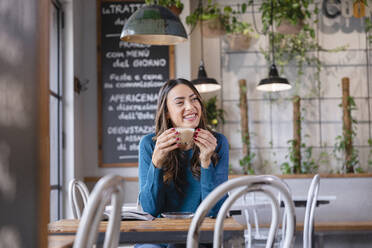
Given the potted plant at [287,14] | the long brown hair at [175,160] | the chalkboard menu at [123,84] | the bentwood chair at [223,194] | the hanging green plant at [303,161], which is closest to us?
the bentwood chair at [223,194]

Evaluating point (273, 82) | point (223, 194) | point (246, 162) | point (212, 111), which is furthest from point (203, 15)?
point (223, 194)

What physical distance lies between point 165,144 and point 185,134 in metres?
0.10

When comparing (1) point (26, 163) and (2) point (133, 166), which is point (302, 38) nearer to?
(2) point (133, 166)

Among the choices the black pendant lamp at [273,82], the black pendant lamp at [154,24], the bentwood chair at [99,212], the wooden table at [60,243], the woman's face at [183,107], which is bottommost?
the wooden table at [60,243]

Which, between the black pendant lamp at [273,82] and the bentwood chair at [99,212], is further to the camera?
the black pendant lamp at [273,82]

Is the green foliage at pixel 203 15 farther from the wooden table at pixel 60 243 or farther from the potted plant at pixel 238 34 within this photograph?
the wooden table at pixel 60 243

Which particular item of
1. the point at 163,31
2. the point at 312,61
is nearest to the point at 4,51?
the point at 163,31

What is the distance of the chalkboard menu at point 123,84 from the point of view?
484 centimetres

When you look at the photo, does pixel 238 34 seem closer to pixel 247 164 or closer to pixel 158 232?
pixel 247 164

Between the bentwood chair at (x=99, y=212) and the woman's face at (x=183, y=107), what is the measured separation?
1243 mm

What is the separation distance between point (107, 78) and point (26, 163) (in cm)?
454

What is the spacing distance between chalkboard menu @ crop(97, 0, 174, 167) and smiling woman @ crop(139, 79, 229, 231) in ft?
8.26

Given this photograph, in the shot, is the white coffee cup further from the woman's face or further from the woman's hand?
the woman's face

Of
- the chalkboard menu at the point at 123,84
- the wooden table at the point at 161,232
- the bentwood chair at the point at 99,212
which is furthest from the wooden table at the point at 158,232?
the chalkboard menu at the point at 123,84
